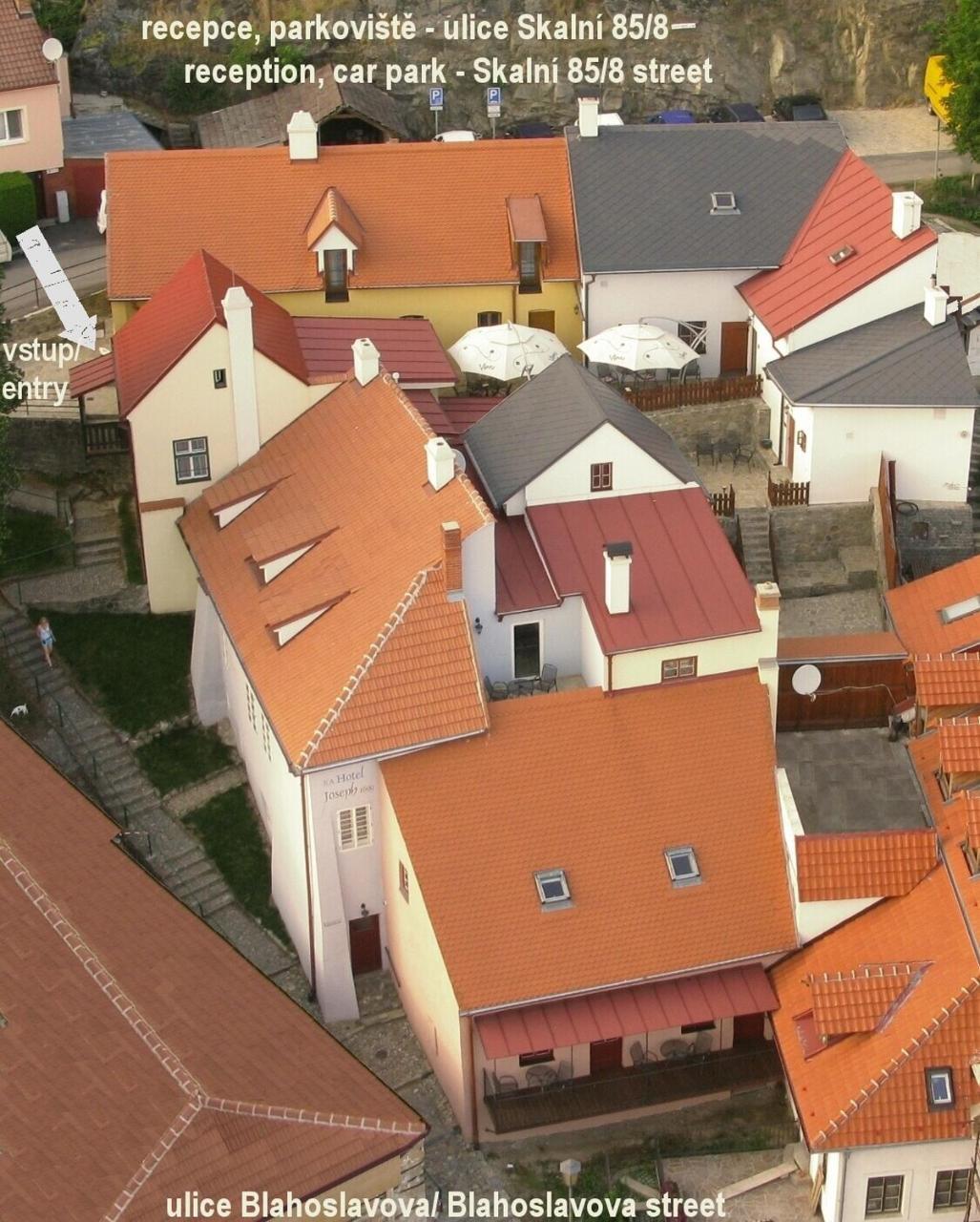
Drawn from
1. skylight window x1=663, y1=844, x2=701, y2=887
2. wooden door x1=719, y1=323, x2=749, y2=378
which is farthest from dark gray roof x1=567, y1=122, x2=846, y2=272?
skylight window x1=663, y1=844, x2=701, y2=887

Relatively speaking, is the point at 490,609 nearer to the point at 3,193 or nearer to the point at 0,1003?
the point at 0,1003

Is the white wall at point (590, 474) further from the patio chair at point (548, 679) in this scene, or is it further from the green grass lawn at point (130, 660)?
the green grass lawn at point (130, 660)

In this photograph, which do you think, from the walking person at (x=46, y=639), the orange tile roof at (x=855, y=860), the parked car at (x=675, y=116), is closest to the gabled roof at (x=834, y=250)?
the parked car at (x=675, y=116)

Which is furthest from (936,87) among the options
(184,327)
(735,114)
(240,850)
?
(240,850)

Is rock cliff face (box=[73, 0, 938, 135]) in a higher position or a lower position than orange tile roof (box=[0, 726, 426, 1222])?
higher

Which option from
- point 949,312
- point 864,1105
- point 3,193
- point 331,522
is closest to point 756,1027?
point 864,1105

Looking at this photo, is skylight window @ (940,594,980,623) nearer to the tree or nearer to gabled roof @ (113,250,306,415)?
gabled roof @ (113,250,306,415)
